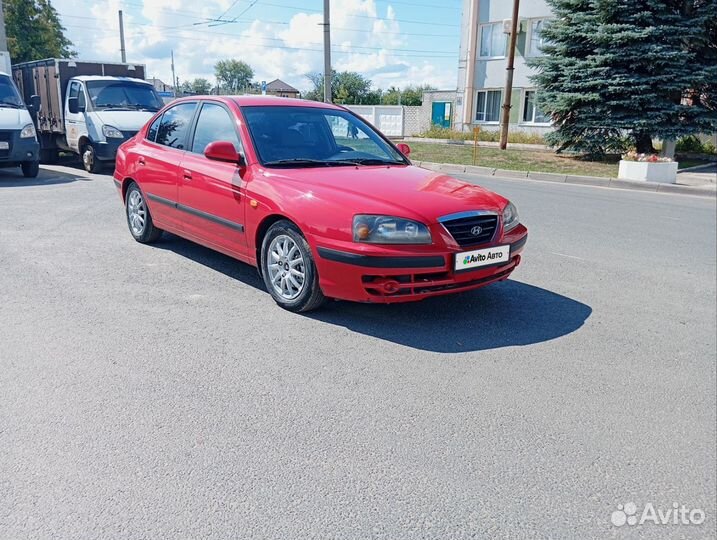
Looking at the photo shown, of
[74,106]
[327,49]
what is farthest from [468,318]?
[327,49]

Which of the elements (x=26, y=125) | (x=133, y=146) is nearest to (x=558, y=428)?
(x=133, y=146)

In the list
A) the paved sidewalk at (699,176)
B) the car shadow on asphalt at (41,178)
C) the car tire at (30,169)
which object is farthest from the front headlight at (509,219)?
the paved sidewalk at (699,176)

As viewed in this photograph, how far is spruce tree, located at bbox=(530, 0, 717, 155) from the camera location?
18.5m

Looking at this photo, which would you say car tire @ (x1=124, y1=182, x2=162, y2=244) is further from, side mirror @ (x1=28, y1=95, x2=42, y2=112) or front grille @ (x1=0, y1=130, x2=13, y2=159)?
side mirror @ (x1=28, y1=95, x2=42, y2=112)

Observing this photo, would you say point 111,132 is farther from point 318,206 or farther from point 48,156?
point 318,206

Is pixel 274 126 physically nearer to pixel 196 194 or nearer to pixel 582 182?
pixel 196 194

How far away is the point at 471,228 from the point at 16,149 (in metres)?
10.3

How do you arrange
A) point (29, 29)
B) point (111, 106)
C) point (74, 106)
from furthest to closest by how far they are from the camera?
point (29, 29) < point (74, 106) < point (111, 106)

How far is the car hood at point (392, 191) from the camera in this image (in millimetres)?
4289

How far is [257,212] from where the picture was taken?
483 cm

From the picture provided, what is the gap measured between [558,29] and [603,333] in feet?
59.8

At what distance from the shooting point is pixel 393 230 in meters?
4.21

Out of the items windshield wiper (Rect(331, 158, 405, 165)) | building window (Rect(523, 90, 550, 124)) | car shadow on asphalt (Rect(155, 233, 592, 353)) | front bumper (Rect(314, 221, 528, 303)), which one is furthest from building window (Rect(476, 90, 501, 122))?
front bumper (Rect(314, 221, 528, 303))

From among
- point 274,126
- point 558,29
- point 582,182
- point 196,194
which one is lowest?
point 582,182
